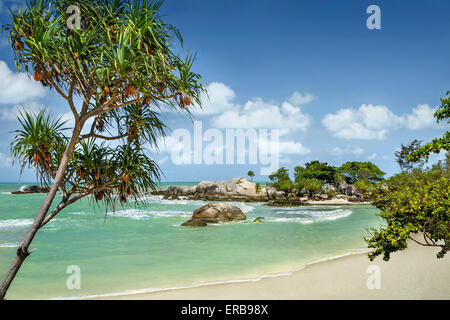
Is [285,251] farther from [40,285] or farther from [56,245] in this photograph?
[56,245]

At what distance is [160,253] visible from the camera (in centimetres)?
1258

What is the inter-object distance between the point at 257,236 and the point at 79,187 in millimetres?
12386

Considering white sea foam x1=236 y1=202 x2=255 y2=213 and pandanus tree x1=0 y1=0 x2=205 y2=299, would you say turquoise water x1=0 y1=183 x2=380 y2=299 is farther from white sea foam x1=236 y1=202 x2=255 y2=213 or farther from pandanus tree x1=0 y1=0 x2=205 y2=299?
white sea foam x1=236 y1=202 x2=255 y2=213

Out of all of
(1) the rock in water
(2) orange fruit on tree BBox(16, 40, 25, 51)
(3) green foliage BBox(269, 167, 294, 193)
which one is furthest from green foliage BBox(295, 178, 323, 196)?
(2) orange fruit on tree BBox(16, 40, 25, 51)

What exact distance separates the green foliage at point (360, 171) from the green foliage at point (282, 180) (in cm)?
1336

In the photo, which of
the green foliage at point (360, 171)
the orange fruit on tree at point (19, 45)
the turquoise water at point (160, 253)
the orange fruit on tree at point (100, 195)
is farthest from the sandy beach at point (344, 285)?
the green foliage at point (360, 171)

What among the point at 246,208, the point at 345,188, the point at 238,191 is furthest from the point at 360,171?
the point at 246,208

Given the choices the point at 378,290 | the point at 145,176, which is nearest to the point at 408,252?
the point at 378,290

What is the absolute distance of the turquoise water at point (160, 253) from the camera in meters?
8.62

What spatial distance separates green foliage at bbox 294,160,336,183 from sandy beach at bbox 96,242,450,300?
4948cm

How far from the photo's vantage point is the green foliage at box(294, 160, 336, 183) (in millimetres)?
58344

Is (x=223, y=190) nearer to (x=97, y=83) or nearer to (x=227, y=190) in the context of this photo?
(x=227, y=190)

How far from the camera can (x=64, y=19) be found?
482 centimetres

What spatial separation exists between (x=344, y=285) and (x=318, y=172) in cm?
5306
